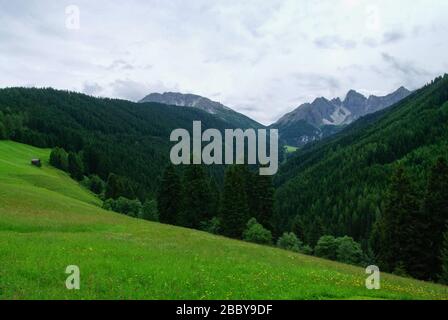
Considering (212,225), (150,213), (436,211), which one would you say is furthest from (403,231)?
(150,213)

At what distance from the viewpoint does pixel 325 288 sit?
20.2 meters

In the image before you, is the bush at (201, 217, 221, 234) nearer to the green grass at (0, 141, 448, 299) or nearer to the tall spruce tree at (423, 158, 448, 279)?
the green grass at (0, 141, 448, 299)

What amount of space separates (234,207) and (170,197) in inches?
528

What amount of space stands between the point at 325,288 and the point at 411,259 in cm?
3095

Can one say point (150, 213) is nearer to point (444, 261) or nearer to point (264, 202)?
point (264, 202)

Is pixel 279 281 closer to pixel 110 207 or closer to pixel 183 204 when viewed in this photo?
pixel 183 204

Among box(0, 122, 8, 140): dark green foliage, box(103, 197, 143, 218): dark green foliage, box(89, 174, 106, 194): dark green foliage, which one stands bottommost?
box(103, 197, 143, 218): dark green foliage

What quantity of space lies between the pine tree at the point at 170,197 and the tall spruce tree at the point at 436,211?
40.4 meters

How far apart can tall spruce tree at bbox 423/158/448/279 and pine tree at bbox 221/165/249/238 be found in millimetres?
27398

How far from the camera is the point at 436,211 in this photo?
4666cm

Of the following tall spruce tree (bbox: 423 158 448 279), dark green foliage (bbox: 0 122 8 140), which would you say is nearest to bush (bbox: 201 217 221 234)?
tall spruce tree (bbox: 423 158 448 279)

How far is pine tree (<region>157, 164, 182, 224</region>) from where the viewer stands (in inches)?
2928

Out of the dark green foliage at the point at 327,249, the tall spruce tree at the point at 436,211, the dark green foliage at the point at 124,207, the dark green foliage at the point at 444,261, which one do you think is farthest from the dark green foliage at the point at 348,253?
the dark green foliage at the point at 124,207
